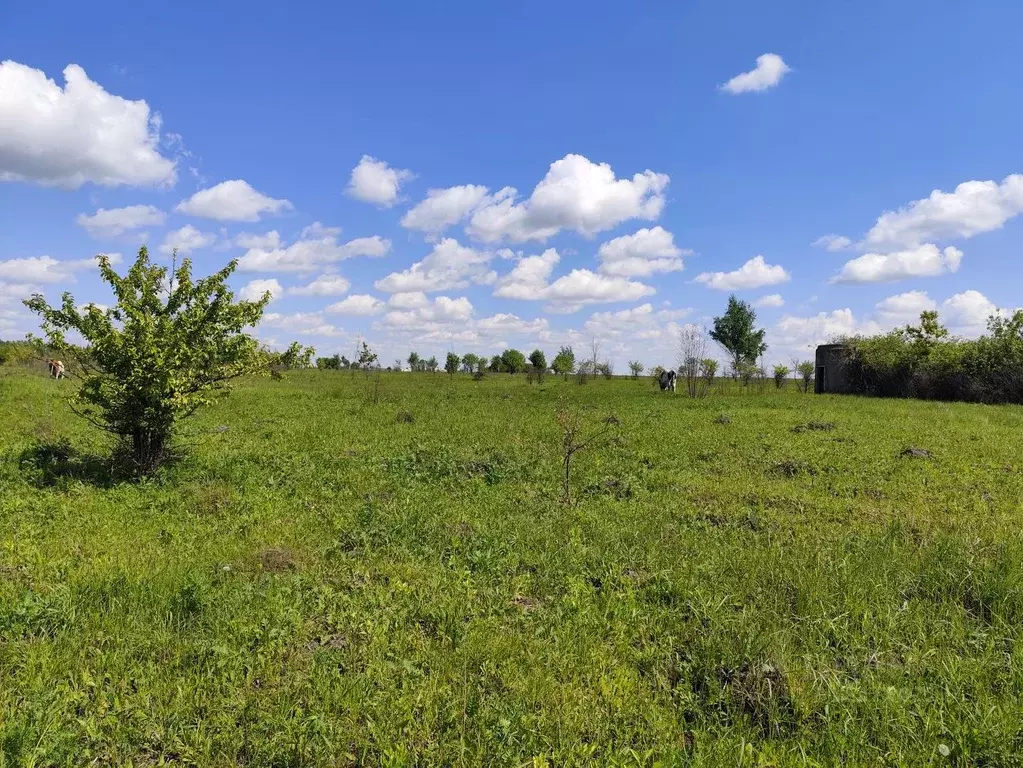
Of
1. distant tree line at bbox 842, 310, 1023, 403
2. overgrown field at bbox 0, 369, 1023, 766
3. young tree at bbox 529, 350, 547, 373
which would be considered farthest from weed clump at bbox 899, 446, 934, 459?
young tree at bbox 529, 350, 547, 373

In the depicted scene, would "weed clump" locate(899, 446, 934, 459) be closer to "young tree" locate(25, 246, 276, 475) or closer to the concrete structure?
"young tree" locate(25, 246, 276, 475)

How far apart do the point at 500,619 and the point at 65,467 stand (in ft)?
25.6

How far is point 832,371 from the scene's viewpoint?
3347 cm

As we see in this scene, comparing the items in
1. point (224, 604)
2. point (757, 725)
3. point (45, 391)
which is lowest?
point (757, 725)

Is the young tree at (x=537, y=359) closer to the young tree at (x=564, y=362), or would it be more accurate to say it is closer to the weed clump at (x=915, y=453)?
the young tree at (x=564, y=362)

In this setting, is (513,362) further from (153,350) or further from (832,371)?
(153,350)

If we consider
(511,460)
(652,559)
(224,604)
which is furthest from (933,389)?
(224,604)

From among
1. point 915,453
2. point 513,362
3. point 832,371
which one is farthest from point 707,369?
point 513,362

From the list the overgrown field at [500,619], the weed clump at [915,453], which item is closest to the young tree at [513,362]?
the weed clump at [915,453]

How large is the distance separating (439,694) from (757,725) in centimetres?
195

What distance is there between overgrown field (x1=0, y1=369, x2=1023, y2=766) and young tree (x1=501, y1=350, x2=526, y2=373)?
59.7 m

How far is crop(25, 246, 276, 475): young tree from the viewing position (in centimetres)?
816

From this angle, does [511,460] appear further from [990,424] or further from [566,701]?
[990,424]

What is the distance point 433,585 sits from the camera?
509cm
